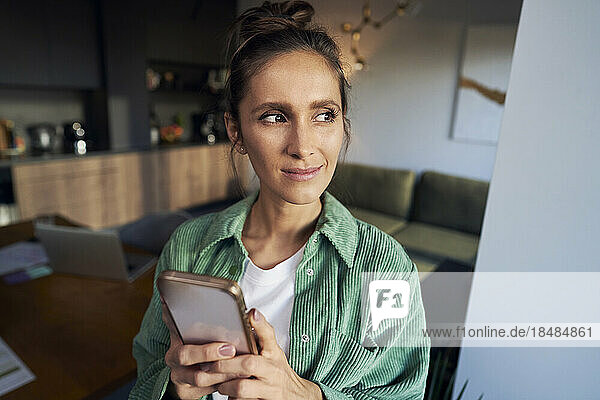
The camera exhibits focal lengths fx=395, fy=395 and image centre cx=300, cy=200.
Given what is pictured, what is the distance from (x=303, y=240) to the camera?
2.54 feet

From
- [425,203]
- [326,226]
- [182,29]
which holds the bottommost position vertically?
[425,203]

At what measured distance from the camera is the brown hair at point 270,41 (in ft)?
2.17

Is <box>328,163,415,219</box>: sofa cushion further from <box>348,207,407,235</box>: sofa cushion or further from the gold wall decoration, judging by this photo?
the gold wall decoration

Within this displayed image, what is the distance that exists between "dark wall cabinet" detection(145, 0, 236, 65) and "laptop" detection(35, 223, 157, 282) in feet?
10.7

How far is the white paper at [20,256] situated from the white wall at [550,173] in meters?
1.67

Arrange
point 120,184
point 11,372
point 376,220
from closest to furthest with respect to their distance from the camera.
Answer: point 11,372 < point 376,220 < point 120,184

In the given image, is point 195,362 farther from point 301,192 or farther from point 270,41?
point 270,41

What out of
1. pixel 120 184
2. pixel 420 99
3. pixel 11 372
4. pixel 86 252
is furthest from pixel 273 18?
pixel 120 184

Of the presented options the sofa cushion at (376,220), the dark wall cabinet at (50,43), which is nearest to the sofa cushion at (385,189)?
the sofa cushion at (376,220)

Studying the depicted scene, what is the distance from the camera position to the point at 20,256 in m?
1.69

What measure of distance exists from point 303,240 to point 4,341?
37.9 inches

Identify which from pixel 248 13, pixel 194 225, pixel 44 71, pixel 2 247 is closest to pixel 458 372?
pixel 194 225

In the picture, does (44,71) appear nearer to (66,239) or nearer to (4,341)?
(66,239)

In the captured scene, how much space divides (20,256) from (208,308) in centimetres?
162
